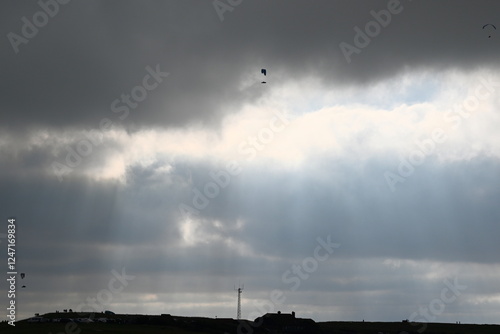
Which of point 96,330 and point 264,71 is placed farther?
point 96,330

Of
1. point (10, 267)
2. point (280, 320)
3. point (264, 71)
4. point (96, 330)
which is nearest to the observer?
point (10, 267)

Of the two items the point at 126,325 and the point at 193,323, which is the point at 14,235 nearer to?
the point at 126,325

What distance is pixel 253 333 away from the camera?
17112cm

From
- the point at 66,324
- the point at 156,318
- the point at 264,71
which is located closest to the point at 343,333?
the point at 156,318

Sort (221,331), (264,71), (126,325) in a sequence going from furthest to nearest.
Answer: (221,331) → (126,325) → (264,71)

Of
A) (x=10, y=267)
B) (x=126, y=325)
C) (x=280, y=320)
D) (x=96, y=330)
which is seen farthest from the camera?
(x=280, y=320)

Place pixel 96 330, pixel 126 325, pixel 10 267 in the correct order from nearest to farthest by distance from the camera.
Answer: pixel 10 267, pixel 96 330, pixel 126 325

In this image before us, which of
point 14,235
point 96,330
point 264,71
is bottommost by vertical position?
point 96,330

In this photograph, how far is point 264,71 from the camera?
128 m

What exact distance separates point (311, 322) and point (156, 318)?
4516 cm

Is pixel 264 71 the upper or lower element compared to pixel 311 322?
upper

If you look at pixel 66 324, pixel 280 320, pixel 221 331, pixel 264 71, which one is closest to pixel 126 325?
pixel 66 324

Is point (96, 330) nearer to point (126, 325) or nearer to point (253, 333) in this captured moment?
point (126, 325)

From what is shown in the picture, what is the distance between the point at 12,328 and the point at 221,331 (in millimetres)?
47602
